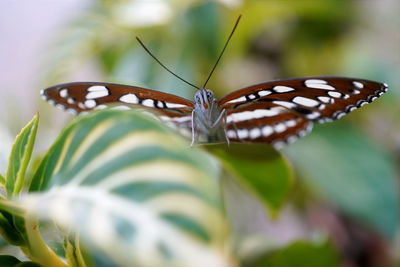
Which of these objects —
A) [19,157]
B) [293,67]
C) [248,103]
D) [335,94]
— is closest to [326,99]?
[335,94]

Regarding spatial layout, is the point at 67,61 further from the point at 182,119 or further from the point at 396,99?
the point at 396,99

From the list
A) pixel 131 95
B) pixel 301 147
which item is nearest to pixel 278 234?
pixel 301 147

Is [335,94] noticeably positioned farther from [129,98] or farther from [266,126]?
[129,98]

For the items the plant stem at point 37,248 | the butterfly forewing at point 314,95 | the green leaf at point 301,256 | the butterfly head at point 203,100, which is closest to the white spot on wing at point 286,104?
the butterfly forewing at point 314,95

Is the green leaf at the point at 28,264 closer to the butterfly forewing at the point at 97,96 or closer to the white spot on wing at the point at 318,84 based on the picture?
the butterfly forewing at the point at 97,96

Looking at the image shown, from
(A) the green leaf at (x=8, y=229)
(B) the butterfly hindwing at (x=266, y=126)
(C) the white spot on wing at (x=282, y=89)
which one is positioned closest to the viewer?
(A) the green leaf at (x=8, y=229)

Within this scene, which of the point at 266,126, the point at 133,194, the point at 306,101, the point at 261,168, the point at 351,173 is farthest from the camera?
the point at 351,173
